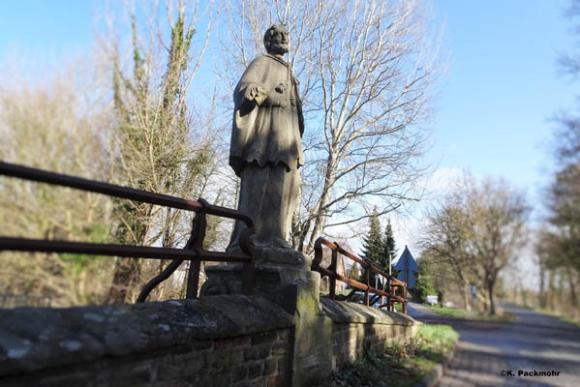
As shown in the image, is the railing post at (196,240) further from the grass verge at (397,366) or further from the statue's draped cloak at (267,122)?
the grass verge at (397,366)

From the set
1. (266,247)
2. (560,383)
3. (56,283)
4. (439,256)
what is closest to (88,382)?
(56,283)

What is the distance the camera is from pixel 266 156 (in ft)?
15.0

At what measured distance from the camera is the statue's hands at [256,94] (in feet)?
14.8

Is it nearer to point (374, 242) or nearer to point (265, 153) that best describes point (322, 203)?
point (374, 242)

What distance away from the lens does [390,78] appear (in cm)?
1681

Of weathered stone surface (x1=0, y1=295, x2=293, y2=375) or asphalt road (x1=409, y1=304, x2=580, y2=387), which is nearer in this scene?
weathered stone surface (x1=0, y1=295, x2=293, y2=375)

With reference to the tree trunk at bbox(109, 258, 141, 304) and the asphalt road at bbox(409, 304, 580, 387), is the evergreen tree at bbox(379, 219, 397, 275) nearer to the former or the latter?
the asphalt road at bbox(409, 304, 580, 387)

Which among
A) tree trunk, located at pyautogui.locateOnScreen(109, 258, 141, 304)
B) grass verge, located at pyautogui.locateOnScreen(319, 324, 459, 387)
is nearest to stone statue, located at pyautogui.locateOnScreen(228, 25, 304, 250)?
tree trunk, located at pyautogui.locateOnScreen(109, 258, 141, 304)

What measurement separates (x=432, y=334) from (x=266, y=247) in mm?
7607

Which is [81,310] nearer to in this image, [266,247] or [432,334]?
[266,247]

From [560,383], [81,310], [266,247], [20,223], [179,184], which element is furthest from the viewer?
[179,184]

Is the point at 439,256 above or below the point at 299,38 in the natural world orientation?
below

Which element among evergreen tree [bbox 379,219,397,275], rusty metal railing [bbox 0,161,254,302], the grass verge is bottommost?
the grass verge

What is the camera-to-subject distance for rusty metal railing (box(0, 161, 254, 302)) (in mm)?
1854
